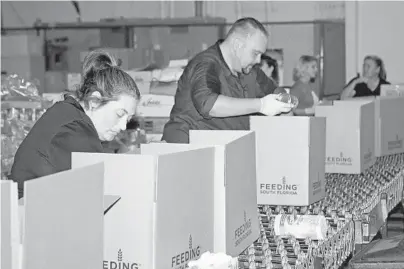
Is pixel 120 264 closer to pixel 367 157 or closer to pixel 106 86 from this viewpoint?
pixel 106 86

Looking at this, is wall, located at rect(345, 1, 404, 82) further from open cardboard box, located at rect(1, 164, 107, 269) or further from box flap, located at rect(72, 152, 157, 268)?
open cardboard box, located at rect(1, 164, 107, 269)

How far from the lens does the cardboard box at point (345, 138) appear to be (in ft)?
12.8

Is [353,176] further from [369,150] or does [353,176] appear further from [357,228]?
[357,228]

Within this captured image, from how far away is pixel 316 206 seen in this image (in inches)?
120

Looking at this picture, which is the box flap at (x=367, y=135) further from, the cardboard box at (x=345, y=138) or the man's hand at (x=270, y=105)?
the man's hand at (x=270, y=105)

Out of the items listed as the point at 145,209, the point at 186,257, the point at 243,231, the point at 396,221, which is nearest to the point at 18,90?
the point at 396,221

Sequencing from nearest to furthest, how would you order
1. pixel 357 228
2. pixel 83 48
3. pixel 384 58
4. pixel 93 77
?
pixel 93 77 → pixel 357 228 → pixel 83 48 → pixel 384 58

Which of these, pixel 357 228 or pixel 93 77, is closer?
pixel 93 77

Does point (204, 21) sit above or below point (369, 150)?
above

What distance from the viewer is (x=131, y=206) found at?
187 cm

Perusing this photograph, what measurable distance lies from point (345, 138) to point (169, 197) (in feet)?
7.00

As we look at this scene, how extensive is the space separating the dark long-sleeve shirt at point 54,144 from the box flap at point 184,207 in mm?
369

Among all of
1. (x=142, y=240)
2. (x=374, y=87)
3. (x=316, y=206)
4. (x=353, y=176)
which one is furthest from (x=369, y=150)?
(x=374, y=87)

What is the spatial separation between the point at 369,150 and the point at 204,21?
168 inches
